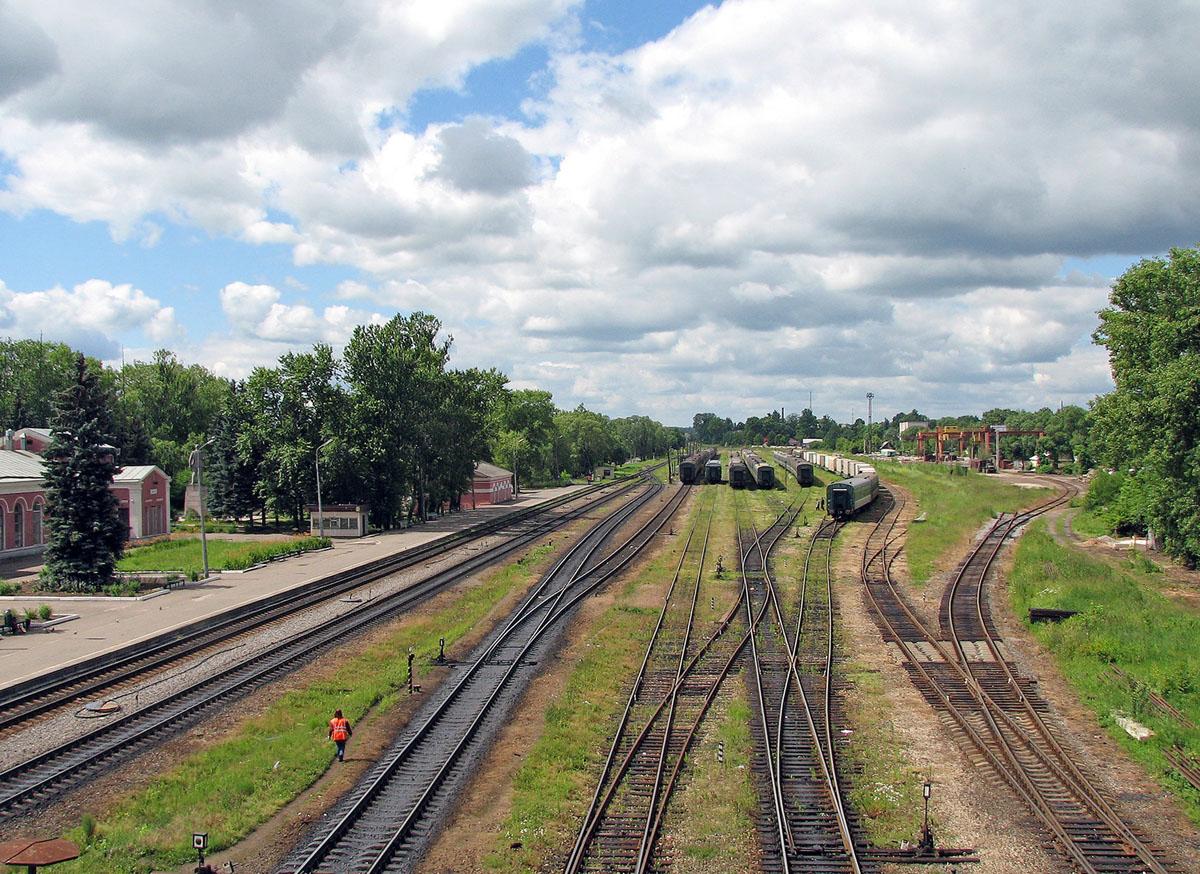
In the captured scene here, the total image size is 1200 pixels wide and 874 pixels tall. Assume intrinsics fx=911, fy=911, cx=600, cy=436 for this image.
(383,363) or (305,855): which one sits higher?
(383,363)

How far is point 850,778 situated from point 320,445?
45.5 meters

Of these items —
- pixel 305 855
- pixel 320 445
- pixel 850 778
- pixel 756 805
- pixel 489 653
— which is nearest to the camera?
pixel 305 855

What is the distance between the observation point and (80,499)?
3356 centimetres

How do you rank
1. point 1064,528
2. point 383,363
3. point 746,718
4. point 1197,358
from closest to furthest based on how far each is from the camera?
point 746,718
point 1197,358
point 1064,528
point 383,363

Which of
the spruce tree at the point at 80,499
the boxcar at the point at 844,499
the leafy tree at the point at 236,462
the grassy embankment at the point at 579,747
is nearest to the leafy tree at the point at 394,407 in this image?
the leafy tree at the point at 236,462

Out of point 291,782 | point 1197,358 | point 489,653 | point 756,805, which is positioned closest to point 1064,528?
point 1197,358

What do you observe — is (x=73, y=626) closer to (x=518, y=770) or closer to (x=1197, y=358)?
(x=518, y=770)

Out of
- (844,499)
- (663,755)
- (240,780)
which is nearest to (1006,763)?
(663,755)

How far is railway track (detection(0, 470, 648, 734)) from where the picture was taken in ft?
63.3

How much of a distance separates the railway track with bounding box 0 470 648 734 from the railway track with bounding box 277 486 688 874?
A: 7.52 meters

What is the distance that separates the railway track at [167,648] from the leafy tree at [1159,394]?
2693 cm

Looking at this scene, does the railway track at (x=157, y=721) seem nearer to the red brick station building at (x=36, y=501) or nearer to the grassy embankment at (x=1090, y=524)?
the red brick station building at (x=36, y=501)

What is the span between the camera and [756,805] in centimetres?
1392

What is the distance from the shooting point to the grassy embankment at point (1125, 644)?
16453 millimetres
